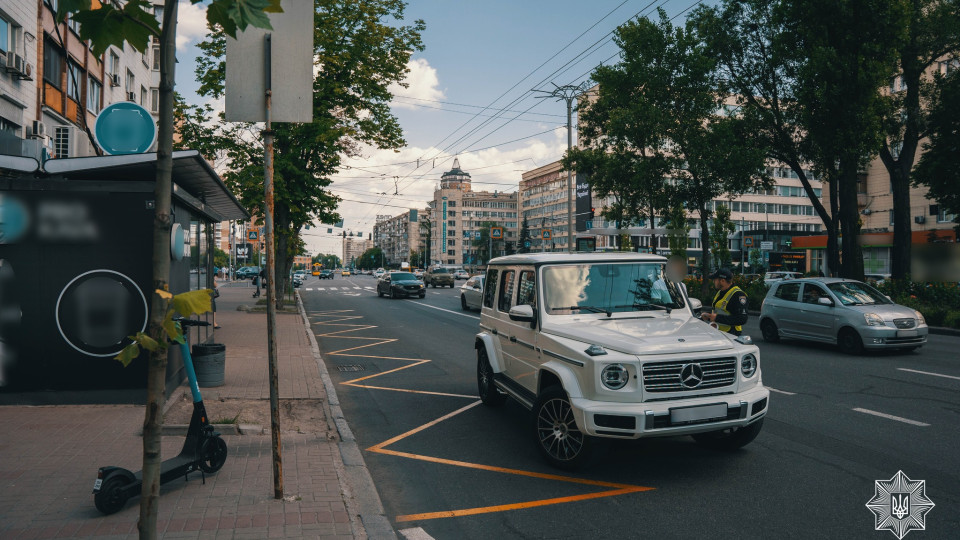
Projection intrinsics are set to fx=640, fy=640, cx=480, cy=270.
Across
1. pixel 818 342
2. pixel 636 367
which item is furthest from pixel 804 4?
pixel 636 367

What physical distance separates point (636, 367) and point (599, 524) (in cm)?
127

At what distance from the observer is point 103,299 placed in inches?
308

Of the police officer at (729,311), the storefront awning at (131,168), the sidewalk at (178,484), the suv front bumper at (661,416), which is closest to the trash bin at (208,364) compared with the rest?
the sidewalk at (178,484)

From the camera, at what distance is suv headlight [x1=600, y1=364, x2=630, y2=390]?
17.1 ft

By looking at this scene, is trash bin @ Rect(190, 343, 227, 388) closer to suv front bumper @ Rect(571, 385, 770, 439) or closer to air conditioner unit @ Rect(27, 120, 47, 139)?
suv front bumper @ Rect(571, 385, 770, 439)

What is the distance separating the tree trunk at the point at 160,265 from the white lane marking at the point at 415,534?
207 centimetres

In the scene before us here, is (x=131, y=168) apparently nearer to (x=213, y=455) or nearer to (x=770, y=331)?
(x=213, y=455)

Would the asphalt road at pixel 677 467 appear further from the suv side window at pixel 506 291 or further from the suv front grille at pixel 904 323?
the suv front grille at pixel 904 323

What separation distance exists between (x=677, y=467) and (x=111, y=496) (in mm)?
4518

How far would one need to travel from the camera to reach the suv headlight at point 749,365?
5594mm

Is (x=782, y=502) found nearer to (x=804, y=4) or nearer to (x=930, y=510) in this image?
(x=930, y=510)

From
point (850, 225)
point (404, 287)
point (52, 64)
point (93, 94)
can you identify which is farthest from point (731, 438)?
point (93, 94)

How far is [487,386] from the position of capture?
A: 8320 mm

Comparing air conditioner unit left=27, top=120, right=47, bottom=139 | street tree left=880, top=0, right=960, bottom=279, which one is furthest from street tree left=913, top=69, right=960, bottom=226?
air conditioner unit left=27, top=120, right=47, bottom=139
